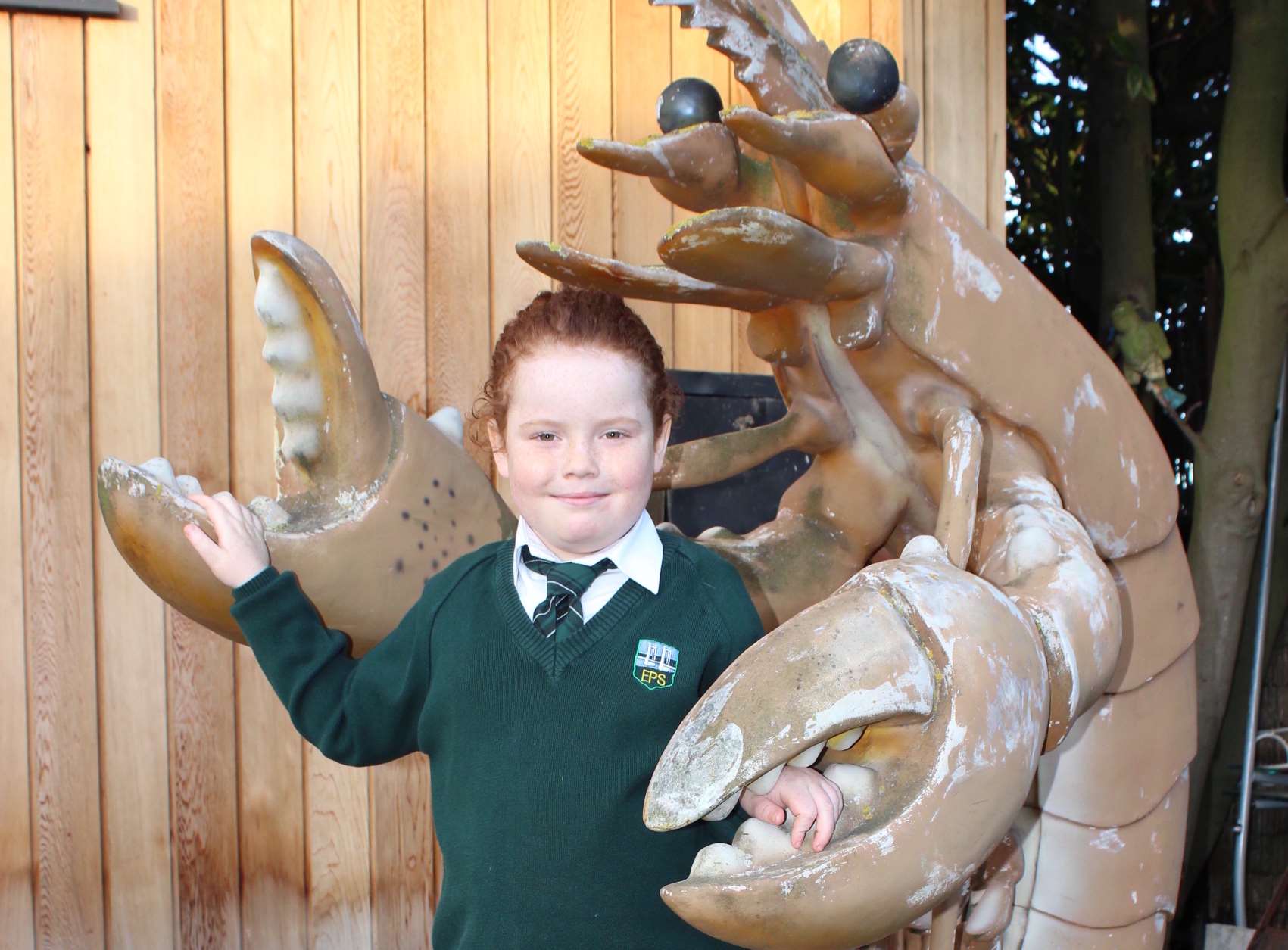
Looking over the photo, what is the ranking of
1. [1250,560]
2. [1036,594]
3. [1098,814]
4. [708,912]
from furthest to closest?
[1250,560] < [1098,814] < [1036,594] < [708,912]

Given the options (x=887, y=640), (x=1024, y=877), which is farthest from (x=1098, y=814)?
(x=887, y=640)

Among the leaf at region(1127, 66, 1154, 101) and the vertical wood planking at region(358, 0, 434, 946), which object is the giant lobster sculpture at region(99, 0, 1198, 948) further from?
the leaf at region(1127, 66, 1154, 101)

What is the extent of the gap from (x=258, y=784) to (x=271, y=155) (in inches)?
42.6

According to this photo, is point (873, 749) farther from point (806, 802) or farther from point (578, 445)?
point (578, 445)

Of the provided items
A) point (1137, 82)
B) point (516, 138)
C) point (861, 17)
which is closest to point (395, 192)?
point (516, 138)

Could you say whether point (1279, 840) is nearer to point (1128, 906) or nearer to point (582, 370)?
point (1128, 906)

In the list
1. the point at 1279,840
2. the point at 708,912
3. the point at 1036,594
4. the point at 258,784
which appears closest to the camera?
the point at 708,912

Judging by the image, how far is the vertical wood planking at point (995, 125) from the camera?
2.25 m

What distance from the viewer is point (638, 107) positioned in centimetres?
231

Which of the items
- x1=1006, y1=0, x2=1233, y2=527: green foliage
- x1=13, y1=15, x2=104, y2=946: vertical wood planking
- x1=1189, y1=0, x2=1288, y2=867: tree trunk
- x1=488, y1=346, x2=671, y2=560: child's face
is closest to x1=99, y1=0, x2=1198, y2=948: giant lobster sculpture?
x1=488, y1=346, x2=671, y2=560: child's face

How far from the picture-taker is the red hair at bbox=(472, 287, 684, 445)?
1085 mm

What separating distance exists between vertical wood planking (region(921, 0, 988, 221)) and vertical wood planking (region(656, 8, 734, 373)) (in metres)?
0.38

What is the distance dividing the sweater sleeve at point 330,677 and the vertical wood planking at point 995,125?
152 centimetres

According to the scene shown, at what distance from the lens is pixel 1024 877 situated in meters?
1.26
